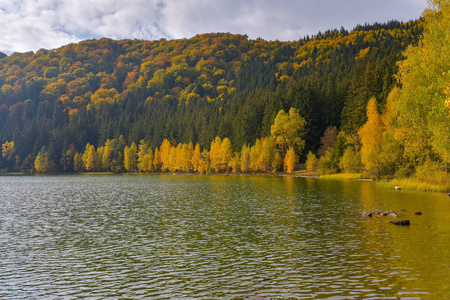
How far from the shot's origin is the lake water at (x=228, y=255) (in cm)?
1510

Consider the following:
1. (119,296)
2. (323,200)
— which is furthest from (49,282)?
(323,200)

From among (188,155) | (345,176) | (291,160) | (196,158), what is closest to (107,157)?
(188,155)

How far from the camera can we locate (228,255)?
2073 centimetres

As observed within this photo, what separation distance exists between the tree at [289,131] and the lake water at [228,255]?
3343 inches

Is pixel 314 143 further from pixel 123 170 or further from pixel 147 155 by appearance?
pixel 123 170

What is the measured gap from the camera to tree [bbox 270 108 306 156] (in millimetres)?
122062

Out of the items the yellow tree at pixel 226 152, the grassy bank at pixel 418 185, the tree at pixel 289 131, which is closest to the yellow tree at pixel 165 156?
the yellow tree at pixel 226 152

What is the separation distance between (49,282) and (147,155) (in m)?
164

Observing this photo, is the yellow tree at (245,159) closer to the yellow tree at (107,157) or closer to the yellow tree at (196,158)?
the yellow tree at (196,158)

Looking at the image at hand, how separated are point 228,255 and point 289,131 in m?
105

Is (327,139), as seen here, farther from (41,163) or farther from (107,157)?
(41,163)

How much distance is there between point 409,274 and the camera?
1636cm

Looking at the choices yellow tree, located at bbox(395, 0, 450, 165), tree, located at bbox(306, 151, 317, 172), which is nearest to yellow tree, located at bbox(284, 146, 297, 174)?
tree, located at bbox(306, 151, 317, 172)

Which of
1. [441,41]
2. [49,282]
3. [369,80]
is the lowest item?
[49,282]
